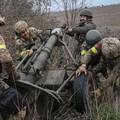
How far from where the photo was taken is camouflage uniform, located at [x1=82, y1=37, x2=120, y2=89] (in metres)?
7.45

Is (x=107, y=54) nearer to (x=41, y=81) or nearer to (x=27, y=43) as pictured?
(x=41, y=81)

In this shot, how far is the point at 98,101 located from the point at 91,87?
442mm

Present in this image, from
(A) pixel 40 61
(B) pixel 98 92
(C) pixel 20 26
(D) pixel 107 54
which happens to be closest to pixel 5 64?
(A) pixel 40 61

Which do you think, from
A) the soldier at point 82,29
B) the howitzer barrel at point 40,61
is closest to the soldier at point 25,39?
the howitzer barrel at point 40,61

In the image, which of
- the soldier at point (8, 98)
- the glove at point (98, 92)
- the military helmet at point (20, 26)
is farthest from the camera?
the military helmet at point (20, 26)

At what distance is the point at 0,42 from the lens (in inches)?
216

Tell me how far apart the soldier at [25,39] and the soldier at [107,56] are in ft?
3.23

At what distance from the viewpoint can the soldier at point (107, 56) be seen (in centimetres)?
743

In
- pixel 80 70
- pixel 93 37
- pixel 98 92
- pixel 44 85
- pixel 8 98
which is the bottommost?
pixel 98 92

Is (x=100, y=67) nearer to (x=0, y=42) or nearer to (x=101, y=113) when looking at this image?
(x=101, y=113)

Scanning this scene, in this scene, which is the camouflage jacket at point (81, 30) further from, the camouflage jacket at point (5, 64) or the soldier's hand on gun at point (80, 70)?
the camouflage jacket at point (5, 64)

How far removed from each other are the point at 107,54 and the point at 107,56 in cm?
6

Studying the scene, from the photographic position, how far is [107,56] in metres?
7.50

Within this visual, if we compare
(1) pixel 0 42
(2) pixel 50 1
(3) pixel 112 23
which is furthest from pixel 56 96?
(3) pixel 112 23
